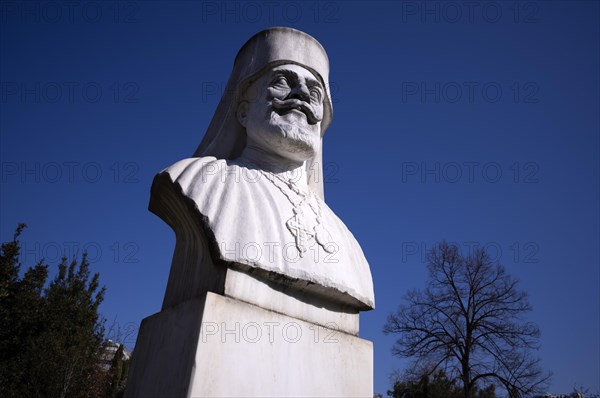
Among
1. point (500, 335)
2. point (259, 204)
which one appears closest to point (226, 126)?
point (259, 204)

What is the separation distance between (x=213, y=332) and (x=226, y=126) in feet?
5.81

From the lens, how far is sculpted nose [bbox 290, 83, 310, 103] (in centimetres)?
312

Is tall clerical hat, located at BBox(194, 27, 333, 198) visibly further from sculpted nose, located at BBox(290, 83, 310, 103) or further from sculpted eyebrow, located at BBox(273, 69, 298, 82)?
sculpted nose, located at BBox(290, 83, 310, 103)

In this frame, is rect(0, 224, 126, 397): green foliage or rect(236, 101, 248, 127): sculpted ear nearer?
rect(236, 101, 248, 127): sculpted ear

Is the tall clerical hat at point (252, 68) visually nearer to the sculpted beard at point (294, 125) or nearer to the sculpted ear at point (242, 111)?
the sculpted ear at point (242, 111)

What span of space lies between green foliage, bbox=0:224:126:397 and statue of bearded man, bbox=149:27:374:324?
9.82 metres

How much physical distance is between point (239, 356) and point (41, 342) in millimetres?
14066

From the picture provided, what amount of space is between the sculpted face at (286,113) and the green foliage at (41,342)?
32.9ft

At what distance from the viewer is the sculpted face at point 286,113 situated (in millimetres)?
3021

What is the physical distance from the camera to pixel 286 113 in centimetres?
308

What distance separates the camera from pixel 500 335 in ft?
44.1

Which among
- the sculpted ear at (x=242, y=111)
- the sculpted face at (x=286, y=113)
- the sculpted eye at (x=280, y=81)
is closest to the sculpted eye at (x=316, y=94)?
the sculpted face at (x=286, y=113)

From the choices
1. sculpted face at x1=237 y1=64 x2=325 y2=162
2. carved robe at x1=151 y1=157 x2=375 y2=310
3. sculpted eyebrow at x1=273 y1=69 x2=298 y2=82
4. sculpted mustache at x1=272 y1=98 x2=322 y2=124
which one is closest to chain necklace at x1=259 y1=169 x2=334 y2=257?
carved robe at x1=151 y1=157 x2=375 y2=310

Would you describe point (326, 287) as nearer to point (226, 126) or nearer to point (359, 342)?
point (359, 342)
